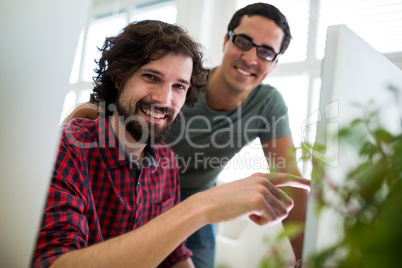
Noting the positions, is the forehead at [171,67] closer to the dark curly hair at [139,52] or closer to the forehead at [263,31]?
the dark curly hair at [139,52]

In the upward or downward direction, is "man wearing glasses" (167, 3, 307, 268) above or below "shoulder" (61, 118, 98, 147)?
above

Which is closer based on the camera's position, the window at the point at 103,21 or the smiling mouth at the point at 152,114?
the smiling mouth at the point at 152,114

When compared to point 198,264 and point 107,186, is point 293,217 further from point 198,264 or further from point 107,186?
point 107,186

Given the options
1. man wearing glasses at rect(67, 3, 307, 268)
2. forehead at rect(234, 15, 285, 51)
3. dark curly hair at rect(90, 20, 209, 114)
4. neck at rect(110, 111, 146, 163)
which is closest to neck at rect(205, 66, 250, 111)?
man wearing glasses at rect(67, 3, 307, 268)

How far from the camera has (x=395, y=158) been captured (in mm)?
327

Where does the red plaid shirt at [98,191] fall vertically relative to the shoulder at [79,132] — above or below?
below

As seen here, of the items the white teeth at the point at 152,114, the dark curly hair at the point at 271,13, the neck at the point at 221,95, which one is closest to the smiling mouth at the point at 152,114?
the white teeth at the point at 152,114

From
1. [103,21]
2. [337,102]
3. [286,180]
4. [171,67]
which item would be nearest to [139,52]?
[171,67]

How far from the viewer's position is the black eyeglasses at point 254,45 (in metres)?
1.55

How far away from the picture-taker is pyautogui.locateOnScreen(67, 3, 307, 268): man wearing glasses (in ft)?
5.06

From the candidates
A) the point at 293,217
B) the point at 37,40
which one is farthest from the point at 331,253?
the point at 293,217

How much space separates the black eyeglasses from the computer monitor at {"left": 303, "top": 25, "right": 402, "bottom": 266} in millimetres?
1019

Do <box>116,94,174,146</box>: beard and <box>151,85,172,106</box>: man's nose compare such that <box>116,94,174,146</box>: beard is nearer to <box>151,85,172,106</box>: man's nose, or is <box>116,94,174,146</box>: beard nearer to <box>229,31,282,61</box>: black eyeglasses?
<box>151,85,172,106</box>: man's nose

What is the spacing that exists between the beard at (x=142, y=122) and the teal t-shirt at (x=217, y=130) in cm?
30
